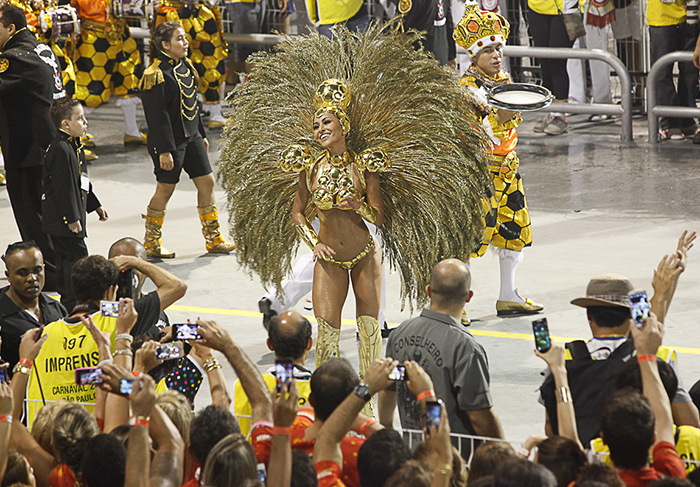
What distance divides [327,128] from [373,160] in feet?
0.99

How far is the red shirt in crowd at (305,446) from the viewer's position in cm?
394

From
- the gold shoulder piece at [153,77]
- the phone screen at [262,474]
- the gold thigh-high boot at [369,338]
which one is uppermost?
the gold shoulder piece at [153,77]

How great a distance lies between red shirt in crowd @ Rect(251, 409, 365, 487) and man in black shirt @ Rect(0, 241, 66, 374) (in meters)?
1.88

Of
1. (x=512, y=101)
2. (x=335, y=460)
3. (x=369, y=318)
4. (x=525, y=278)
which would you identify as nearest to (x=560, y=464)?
(x=335, y=460)

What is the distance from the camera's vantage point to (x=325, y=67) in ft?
20.2

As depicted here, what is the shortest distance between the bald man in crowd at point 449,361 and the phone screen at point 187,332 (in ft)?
3.16

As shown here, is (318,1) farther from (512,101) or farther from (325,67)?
(325,67)

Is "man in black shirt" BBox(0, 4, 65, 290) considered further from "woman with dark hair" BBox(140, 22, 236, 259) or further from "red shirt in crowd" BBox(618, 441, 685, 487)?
"red shirt in crowd" BBox(618, 441, 685, 487)

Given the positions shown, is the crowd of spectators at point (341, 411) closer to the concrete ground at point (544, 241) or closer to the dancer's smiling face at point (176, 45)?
the concrete ground at point (544, 241)

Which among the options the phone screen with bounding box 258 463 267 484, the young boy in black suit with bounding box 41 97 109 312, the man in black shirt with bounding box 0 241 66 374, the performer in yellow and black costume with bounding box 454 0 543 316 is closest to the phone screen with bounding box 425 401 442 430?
the phone screen with bounding box 258 463 267 484

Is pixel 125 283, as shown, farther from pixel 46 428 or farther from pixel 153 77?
pixel 153 77

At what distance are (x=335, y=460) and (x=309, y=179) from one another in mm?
2342

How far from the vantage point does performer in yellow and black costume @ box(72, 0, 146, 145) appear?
42.1 ft

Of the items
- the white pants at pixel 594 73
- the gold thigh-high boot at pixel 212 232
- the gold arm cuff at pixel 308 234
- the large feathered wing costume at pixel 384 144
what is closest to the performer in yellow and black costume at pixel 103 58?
the gold thigh-high boot at pixel 212 232
